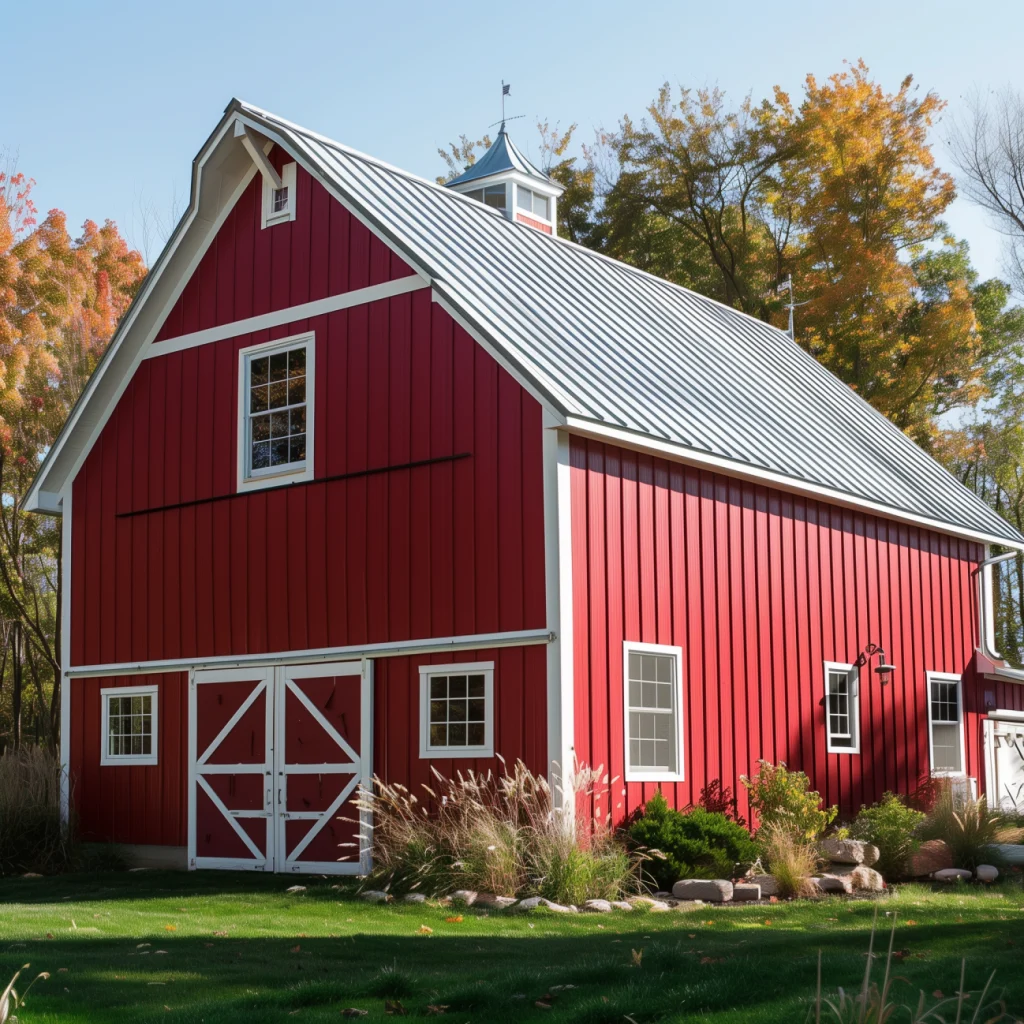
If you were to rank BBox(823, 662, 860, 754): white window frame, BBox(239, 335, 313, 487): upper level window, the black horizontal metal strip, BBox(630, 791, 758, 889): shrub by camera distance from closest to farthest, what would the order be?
BBox(630, 791, 758, 889): shrub
the black horizontal metal strip
BBox(239, 335, 313, 487): upper level window
BBox(823, 662, 860, 754): white window frame

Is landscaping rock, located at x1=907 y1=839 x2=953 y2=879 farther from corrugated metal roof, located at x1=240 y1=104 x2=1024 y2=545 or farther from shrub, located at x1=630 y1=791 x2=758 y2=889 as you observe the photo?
corrugated metal roof, located at x1=240 y1=104 x2=1024 y2=545

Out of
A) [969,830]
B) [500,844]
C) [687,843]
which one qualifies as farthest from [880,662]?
[500,844]

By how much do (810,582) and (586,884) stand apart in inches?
246

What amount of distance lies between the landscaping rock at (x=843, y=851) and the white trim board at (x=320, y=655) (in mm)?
3877

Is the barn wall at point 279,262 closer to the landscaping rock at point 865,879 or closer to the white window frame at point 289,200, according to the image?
the white window frame at point 289,200

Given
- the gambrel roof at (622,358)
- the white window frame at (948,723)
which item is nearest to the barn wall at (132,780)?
the gambrel roof at (622,358)

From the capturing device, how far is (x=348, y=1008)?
6988mm

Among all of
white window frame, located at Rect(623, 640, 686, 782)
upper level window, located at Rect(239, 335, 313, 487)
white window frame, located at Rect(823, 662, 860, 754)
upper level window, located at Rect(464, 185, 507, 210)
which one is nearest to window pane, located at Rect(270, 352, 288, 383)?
upper level window, located at Rect(239, 335, 313, 487)

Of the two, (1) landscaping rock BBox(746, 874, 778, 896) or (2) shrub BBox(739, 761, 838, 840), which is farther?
(2) shrub BBox(739, 761, 838, 840)

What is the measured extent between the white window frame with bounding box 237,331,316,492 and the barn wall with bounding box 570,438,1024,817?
3643 mm

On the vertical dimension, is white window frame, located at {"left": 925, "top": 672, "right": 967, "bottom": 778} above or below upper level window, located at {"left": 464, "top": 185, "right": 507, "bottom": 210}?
below

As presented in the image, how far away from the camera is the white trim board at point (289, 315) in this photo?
1569cm

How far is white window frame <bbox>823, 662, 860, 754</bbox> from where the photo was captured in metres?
17.5

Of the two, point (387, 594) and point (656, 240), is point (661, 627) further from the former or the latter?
point (656, 240)
